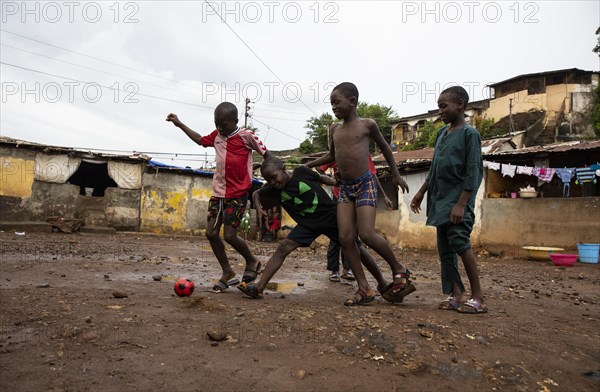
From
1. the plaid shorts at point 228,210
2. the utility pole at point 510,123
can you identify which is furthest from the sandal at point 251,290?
the utility pole at point 510,123

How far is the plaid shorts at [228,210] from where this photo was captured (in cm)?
416

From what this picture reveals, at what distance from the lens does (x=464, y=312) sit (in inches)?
134

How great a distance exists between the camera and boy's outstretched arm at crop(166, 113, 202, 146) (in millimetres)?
4344

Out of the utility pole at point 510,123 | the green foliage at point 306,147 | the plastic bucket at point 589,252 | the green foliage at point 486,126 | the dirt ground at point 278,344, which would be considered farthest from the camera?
the green foliage at point 306,147

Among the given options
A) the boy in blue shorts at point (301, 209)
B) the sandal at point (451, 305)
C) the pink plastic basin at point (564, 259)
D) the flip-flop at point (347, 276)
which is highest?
the boy in blue shorts at point (301, 209)

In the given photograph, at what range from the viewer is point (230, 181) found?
13.8 ft

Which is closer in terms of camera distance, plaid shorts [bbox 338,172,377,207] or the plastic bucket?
plaid shorts [bbox 338,172,377,207]

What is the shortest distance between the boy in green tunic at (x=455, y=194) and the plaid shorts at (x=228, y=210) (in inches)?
68.5

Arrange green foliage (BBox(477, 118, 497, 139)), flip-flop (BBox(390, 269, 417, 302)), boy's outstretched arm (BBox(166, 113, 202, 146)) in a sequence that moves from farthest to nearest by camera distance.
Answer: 1. green foliage (BBox(477, 118, 497, 139))
2. boy's outstretched arm (BBox(166, 113, 202, 146))
3. flip-flop (BBox(390, 269, 417, 302))

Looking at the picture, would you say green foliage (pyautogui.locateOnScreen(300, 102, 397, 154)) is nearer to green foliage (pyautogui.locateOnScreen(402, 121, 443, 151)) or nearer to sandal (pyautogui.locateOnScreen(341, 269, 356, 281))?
green foliage (pyautogui.locateOnScreen(402, 121, 443, 151))

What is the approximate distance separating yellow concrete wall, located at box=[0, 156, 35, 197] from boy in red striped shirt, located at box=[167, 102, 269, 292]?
557 inches

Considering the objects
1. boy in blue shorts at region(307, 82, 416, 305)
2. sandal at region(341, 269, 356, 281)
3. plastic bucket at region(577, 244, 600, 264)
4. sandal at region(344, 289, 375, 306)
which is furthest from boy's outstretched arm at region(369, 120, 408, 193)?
plastic bucket at region(577, 244, 600, 264)

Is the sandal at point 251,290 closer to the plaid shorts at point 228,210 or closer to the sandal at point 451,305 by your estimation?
the plaid shorts at point 228,210

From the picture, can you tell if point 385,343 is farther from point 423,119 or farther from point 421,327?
point 423,119
